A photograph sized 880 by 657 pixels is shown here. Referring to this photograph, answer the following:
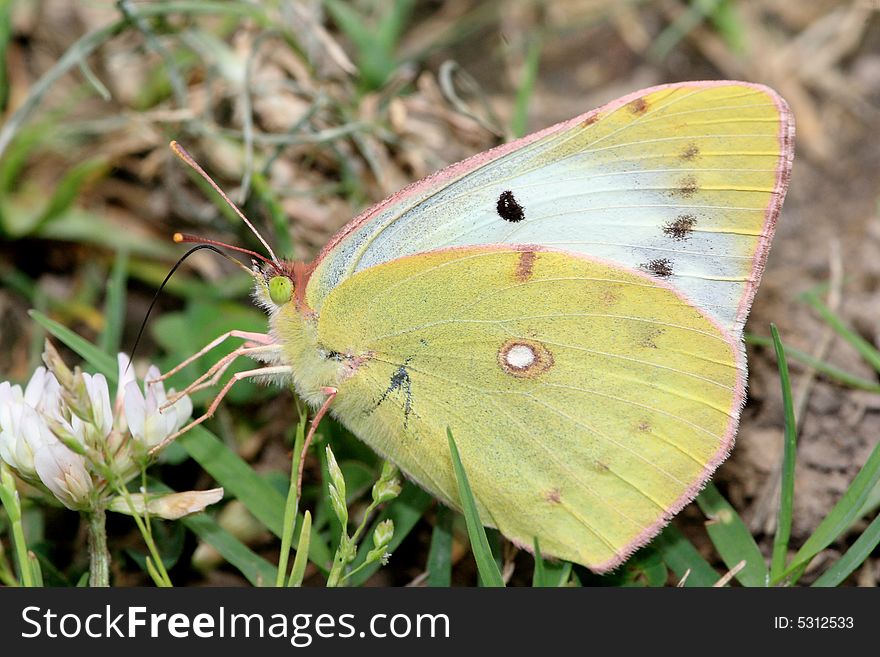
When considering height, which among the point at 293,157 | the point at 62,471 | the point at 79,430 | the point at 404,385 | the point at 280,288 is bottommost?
the point at 62,471

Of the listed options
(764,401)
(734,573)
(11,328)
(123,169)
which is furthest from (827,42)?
(11,328)

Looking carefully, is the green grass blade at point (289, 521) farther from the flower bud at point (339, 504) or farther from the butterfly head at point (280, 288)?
the butterfly head at point (280, 288)

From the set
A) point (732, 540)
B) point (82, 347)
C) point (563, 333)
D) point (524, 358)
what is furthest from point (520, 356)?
point (82, 347)

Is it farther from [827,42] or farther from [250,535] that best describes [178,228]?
[827,42]

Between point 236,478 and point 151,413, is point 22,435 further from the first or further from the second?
point 236,478

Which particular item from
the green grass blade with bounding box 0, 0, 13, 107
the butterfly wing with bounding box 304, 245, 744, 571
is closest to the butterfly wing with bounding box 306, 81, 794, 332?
the butterfly wing with bounding box 304, 245, 744, 571
